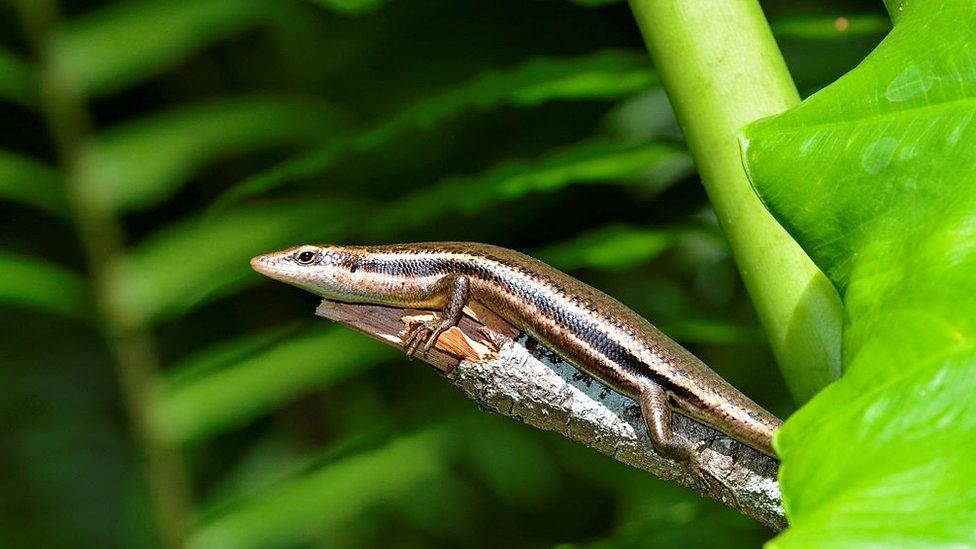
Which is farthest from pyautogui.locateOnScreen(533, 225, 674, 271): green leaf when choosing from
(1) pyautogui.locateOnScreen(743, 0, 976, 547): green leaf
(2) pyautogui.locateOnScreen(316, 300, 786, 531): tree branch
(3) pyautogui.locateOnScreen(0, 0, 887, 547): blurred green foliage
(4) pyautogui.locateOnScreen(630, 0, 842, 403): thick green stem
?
(1) pyautogui.locateOnScreen(743, 0, 976, 547): green leaf

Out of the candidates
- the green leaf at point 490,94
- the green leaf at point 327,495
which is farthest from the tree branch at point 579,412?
the green leaf at point 327,495

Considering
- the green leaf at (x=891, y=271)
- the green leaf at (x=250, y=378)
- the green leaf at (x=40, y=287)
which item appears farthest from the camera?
the green leaf at (x=250, y=378)

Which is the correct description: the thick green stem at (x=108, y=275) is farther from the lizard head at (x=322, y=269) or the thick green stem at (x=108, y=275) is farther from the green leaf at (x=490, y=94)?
the green leaf at (x=490, y=94)

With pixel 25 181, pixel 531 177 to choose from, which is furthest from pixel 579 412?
pixel 25 181

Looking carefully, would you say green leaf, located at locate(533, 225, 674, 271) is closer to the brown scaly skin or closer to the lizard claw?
the brown scaly skin

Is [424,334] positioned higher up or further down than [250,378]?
higher up

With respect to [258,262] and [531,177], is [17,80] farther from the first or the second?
[531,177]
